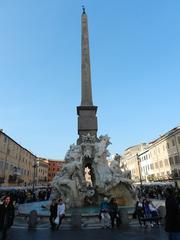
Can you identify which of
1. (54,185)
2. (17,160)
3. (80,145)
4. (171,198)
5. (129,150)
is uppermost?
(129,150)

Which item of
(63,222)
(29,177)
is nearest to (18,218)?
(63,222)

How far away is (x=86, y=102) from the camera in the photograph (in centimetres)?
2075

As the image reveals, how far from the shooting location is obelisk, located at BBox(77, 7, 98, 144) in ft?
64.4

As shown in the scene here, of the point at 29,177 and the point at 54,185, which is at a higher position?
the point at 29,177

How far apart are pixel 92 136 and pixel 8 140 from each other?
27620mm

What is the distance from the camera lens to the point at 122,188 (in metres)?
16.3

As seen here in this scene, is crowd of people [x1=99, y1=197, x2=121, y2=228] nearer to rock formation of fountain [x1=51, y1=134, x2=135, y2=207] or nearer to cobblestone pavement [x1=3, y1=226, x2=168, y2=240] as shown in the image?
cobblestone pavement [x1=3, y1=226, x2=168, y2=240]

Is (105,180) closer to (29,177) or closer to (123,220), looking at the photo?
(123,220)

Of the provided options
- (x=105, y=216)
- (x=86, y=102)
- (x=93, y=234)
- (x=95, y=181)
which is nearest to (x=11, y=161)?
(x=86, y=102)

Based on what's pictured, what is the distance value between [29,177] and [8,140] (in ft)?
65.4

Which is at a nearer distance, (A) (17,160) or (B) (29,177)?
(A) (17,160)

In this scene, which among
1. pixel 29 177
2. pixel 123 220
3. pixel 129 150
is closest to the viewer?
pixel 123 220

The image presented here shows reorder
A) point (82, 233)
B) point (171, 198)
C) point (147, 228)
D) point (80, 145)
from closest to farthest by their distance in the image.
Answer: point (171, 198)
point (82, 233)
point (147, 228)
point (80, 145)

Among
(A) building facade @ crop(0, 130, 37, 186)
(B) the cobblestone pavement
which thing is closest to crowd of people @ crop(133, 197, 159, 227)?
(B) the cobblestone pavement
